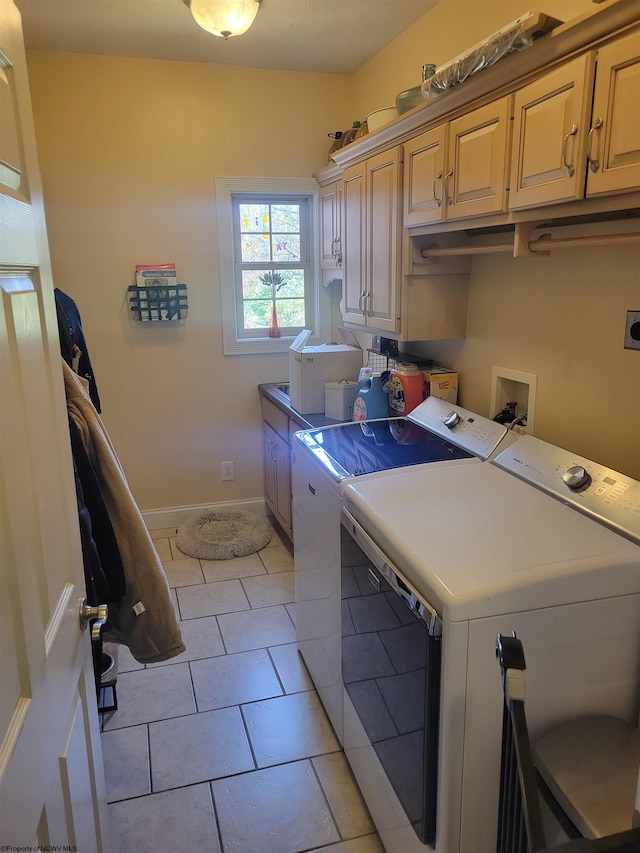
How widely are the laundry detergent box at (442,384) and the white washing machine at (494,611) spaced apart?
1041 mm

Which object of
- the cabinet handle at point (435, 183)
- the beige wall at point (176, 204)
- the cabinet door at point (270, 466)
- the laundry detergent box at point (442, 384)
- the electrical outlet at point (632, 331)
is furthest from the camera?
the cabinet door at point (270, 466)

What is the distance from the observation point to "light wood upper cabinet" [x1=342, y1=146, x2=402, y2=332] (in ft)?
8.08

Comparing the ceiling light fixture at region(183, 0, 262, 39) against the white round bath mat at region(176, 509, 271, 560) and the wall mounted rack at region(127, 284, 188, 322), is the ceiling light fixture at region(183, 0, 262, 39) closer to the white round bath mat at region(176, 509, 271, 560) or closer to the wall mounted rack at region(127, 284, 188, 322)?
the wall mounted rack at region(127, 284, 188, 322)

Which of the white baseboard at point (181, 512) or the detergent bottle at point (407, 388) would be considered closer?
Result: the detergent bottle at point (407, 388)

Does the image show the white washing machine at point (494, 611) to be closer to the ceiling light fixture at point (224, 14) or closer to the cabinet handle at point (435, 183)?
the cabinet handle at point (435, 183)

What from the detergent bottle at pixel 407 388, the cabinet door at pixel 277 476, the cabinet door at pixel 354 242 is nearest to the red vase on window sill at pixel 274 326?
the cabinet door at pixel 277 476

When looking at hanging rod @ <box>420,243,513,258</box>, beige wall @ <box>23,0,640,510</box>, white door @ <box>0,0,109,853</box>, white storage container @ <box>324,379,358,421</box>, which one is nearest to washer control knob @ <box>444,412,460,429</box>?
beige wall @ <box>23,0,640,510</box>

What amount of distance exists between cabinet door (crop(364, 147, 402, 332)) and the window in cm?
116

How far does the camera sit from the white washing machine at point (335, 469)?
1954 millimetres

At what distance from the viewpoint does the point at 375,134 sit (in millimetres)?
2486

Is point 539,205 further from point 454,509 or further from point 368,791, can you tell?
point 368,791

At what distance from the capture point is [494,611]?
47.8 inches

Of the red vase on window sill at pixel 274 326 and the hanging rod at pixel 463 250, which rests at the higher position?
the hanging rod at pixel 463 250

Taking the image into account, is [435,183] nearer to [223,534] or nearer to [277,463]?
[277,463]
